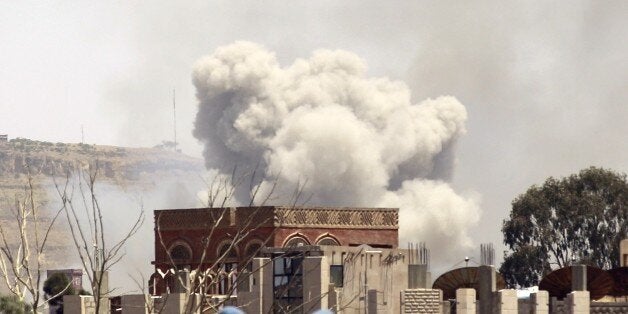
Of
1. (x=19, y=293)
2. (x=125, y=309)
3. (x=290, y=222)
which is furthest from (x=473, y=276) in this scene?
(x=19, y=293)

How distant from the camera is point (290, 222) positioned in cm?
9688

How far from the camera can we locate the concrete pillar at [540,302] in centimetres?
6806

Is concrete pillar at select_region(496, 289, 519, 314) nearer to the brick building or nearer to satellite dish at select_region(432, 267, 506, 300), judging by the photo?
satellite dish at select_region(432, 267, 506, 300)

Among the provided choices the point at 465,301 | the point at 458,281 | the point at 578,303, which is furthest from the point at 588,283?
the point at 458,281

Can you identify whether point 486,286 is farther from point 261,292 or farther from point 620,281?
point 261,292

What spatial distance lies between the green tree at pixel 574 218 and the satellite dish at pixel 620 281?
55.5m

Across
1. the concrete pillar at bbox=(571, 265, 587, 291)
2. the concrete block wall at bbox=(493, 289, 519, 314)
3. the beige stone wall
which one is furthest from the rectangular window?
the concrete pillar at bbox=(571, 265, 587, 291)

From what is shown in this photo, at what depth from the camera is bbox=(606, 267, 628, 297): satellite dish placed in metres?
74.4

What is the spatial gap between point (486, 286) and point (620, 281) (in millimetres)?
8664

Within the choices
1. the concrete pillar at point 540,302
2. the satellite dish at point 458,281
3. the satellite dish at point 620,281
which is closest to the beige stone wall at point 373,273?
the satellite dish at point 458,281

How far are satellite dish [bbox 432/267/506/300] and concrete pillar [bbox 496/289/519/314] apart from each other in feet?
20.7

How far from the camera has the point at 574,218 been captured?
131875mm

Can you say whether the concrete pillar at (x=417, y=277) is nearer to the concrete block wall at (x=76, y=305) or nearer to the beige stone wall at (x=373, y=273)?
the beige stone wall at (x=373, y=273)

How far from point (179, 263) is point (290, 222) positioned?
6.51m
